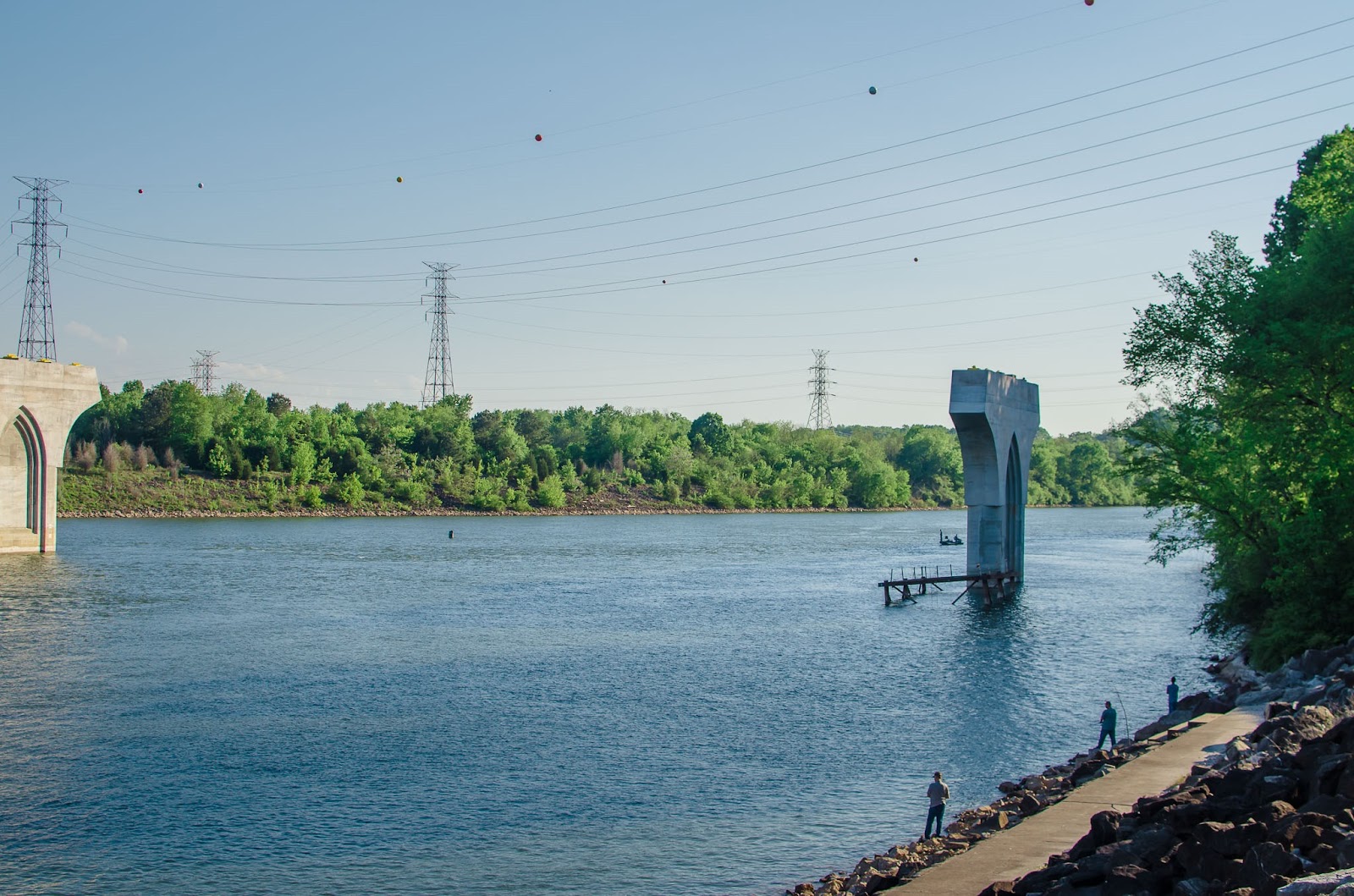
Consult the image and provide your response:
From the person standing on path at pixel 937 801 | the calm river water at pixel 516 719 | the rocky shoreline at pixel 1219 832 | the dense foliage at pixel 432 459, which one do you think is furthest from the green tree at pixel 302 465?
the person standing on path at pixel 937 801

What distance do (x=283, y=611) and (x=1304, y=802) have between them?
47.6 m

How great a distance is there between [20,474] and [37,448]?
2616 millimetres

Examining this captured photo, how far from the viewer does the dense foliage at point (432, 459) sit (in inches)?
5925

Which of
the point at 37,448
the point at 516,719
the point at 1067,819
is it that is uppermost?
the point at 37,448

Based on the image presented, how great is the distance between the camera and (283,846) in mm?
21250

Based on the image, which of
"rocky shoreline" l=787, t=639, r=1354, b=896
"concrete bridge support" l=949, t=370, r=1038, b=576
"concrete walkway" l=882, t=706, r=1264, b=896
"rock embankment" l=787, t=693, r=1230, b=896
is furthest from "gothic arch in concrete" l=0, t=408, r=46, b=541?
"concrete walkway" l=882, t=706, r=1264, b=896

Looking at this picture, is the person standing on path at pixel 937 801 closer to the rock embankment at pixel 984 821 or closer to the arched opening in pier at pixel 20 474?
the rock embankment at pixel 984 821

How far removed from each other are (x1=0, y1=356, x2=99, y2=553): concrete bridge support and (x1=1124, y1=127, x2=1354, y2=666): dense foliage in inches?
2765

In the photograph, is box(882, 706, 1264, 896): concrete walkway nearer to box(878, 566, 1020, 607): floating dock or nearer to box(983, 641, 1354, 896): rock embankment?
box(983, 641, 1354, 896): rock embankment

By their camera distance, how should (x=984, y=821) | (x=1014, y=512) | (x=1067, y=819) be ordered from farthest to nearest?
1. (x=1014, y=512)
2. (x=984, y=821)
3. (x=1067, y=819)

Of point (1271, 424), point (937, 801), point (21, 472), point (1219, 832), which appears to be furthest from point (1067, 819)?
point (21, 472)

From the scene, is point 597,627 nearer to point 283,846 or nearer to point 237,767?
point 237,767

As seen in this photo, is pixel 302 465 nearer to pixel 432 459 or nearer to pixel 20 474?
pixel 432 459

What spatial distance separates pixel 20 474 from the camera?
3223 inches
